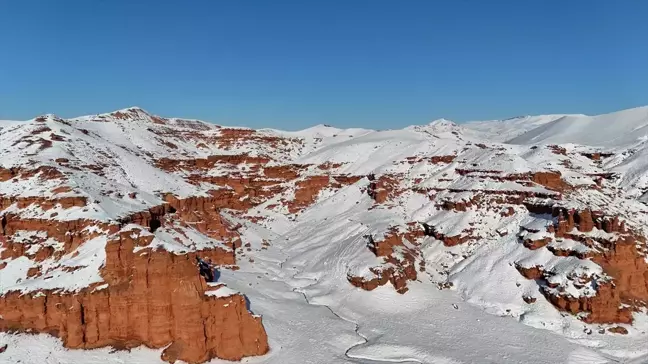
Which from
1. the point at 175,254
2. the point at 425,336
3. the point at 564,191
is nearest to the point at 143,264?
the point at 175,254

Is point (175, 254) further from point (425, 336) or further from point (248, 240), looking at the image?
point (248, 240)

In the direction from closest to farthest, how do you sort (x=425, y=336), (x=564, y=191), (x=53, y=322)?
1. (x=53, y=322)
2. (x=425, y=336)
3. (x=564, y=191)

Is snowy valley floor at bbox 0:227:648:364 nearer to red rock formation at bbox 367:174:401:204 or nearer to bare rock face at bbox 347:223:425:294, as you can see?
bare rock face at bbox 347:223:425:294

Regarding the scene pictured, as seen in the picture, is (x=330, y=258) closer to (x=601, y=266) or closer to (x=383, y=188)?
(x=383, y=188)

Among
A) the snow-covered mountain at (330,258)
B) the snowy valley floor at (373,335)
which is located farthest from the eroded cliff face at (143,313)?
the snowy valley floor at (373,335)

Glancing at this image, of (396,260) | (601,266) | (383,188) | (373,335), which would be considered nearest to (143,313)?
(373,335)

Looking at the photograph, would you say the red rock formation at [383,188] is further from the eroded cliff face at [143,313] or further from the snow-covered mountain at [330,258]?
the eroded cliff face at [143,313]
